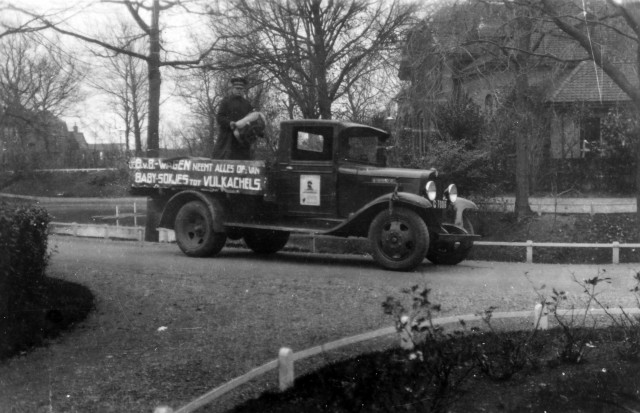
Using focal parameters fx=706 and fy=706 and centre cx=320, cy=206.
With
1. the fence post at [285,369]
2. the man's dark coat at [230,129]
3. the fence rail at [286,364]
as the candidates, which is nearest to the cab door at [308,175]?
the man's dark coat at [230,129]

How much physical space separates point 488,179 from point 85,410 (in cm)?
826

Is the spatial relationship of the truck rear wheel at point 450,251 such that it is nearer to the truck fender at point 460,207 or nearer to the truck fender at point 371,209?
the truck fender at point 460,207

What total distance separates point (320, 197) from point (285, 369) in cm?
528

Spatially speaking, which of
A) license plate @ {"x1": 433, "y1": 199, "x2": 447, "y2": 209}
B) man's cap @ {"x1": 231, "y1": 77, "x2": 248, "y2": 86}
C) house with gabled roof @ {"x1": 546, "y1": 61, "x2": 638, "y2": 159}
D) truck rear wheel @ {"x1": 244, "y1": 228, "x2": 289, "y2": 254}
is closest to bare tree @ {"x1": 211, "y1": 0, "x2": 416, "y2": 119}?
man's cap @ {"x1": 231, "y1": 77, "x2": 248, "y2": 86}

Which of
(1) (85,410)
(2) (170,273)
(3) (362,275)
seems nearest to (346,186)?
(3) (362,275)

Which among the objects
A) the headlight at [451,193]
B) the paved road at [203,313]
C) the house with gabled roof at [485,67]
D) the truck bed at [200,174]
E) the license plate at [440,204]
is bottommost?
the paved road at [203,313]

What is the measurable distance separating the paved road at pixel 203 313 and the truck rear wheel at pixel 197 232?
0.49 m

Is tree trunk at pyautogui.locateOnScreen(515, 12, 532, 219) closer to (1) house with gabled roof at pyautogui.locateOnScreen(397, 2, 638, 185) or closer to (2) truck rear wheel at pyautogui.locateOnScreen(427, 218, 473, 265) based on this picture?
(1) house with gabled roof at pyautogui.locateOnScreen(397, 2, 638, 185)

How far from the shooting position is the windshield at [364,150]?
8.70m

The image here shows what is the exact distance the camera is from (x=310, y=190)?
8734mm

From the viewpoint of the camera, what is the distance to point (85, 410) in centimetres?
361

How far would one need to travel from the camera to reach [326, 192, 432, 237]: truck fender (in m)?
7.91

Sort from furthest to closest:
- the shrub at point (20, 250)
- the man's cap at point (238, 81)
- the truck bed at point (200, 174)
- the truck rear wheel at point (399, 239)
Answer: the truck bed at point (200, 174) < the man's cap at point (238, 81) < the truck rear wheel at point (399, 239) < the shrub at point (20, 250)

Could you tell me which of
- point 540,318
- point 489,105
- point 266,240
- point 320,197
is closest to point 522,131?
point 489,105
